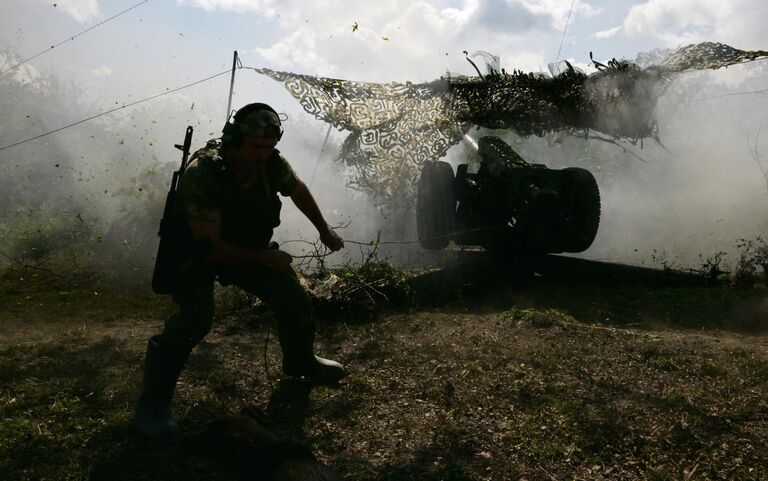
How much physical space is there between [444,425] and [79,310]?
4770 millimetres

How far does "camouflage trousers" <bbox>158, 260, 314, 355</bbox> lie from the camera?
3.65 metres

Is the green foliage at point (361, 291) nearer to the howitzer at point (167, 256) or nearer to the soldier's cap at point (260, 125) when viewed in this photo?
the howitzer at point (167, 256)

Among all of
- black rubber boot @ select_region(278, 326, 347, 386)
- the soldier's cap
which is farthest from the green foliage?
the soldier's cap

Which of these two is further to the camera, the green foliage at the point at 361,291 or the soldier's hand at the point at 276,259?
the green foliage at the point at 361,291

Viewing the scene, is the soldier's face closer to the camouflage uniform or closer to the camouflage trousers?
the camouflage uniform

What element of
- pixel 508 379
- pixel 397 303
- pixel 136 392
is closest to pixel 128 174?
pixel 397 303

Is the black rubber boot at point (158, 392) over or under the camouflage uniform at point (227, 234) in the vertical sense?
under

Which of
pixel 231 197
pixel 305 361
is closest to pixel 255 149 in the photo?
pixel 231 197

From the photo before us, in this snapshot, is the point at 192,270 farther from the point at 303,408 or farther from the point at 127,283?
the point at 127,283

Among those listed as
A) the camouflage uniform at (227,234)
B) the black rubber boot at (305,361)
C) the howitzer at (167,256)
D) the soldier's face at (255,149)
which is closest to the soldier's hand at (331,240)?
the camouflage uniform at (227,234)

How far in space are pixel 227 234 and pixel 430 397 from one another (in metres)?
1.68

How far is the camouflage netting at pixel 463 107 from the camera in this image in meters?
8.77

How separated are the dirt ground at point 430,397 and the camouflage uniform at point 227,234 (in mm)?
610

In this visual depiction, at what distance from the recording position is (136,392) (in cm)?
426
